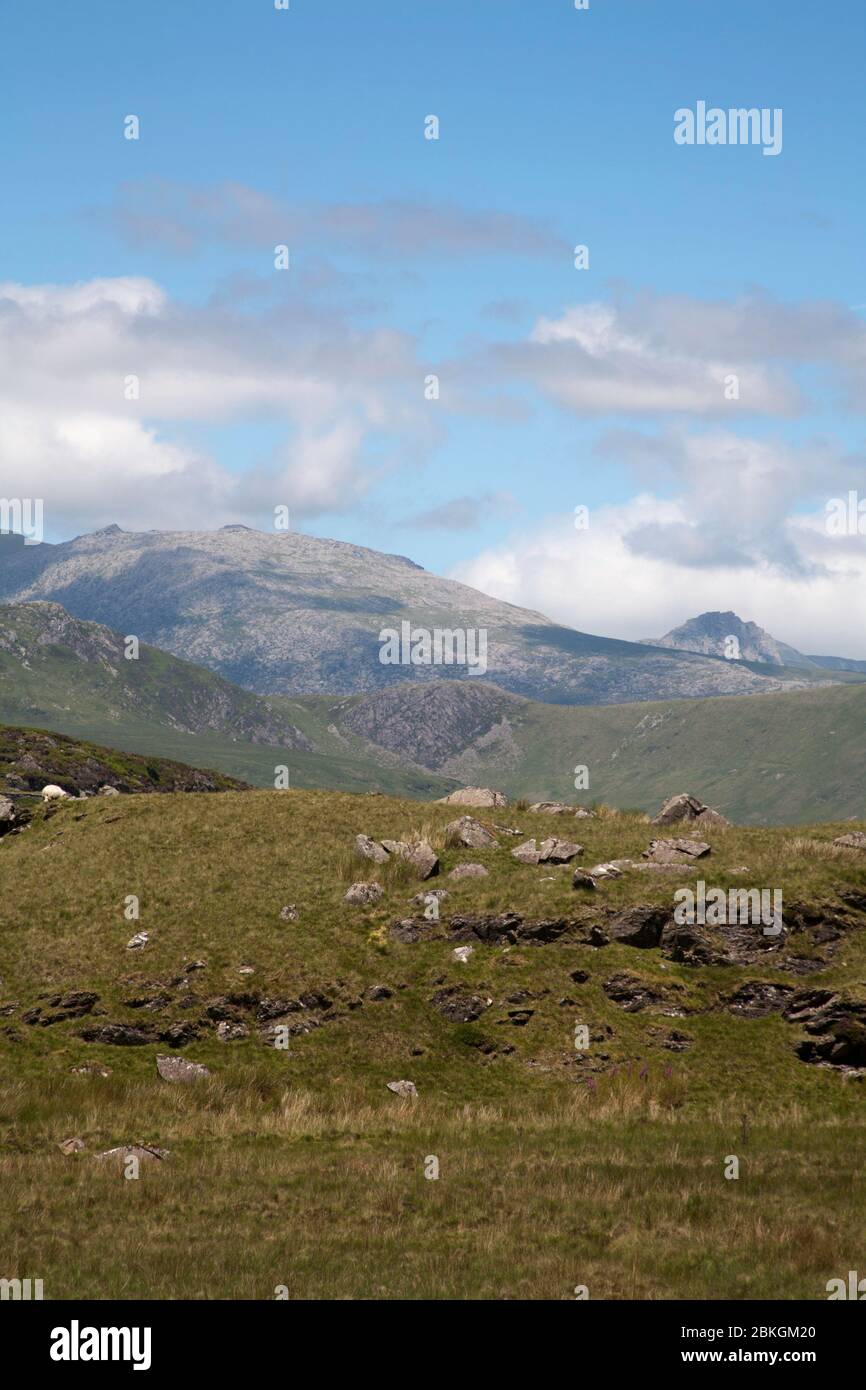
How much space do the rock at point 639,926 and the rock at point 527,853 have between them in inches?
258

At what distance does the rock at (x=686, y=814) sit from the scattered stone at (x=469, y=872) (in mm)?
12458

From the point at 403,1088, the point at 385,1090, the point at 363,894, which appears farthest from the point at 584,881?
the point at 385,1090

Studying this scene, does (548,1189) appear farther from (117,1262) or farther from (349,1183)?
(117,1262)

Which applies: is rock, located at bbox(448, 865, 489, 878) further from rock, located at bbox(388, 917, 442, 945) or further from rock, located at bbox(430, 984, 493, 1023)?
rock, located at bbox(430, 984, 493, 1023)

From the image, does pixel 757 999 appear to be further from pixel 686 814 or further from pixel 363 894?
pixel 686 814

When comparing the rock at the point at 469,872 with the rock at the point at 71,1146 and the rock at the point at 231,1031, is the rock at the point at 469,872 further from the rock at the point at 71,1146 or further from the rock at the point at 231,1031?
the rock at the point at 71,1146

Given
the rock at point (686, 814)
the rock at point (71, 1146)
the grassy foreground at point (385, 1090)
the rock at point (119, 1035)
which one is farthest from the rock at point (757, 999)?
the rock at point (71, 1146)

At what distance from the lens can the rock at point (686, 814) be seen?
203 ft

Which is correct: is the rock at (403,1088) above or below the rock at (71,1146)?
above

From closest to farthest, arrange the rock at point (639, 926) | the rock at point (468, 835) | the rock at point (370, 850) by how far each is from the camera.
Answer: the rock at point (639, 926), the rock at point (370, 850), the rock at point (468, 835)

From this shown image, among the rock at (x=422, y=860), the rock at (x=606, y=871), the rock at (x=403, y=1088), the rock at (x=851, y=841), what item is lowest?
the rock at (x=403, y=1088)

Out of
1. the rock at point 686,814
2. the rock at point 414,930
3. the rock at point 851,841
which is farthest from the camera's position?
the rock at point 686,814

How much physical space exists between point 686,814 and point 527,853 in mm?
12387

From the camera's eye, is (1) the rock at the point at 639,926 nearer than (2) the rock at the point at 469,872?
Yes
